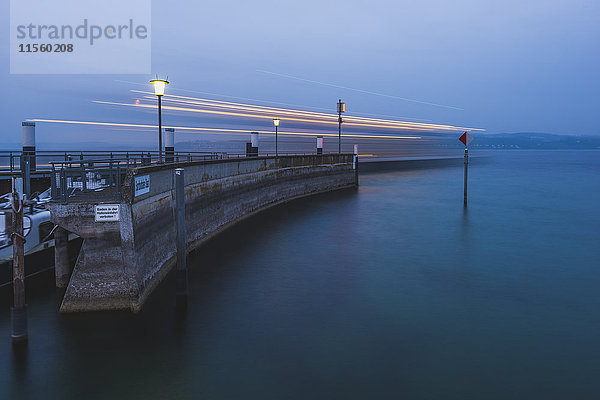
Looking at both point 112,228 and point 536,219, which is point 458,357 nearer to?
Result: point 112,228

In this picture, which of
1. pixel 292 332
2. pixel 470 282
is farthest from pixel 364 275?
pixel 292 332

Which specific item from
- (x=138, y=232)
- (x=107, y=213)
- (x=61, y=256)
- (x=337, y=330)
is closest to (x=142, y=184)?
(x=138, y=232)

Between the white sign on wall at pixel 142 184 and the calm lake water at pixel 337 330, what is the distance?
2.89 metres

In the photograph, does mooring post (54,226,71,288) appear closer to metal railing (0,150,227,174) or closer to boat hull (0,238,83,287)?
boat hull (0,238,83,287)

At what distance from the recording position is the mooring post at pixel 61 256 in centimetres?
1438

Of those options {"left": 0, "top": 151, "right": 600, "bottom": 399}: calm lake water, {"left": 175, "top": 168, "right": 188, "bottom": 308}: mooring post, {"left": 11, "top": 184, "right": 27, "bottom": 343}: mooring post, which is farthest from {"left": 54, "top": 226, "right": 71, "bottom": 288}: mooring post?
{"left": 11, "top": 184, "right": 27, "bottom": 343}: mooring post

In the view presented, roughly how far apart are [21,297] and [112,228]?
246 centimetres

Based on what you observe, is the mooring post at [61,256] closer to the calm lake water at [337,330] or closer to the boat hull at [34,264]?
the calm lake water at [337,330]

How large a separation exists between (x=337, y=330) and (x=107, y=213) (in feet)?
19.7

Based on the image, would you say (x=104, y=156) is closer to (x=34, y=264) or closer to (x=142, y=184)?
(x=34, y=264)

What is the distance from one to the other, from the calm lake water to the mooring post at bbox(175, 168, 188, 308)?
18.4 inches

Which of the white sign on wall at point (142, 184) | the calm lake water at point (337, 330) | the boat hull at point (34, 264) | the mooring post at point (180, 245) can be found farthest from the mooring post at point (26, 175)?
the mooring post at point (180, 245)

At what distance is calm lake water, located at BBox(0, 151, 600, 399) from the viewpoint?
916 cm

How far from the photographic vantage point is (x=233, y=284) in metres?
15.6
